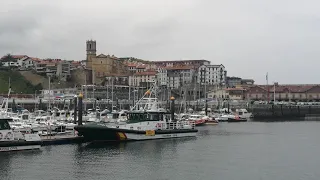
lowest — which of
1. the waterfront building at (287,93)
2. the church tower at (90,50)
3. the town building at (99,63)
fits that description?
the waterfront building at (287,93)

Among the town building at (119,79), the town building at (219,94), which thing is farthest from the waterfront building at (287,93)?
the town building at (119,79)

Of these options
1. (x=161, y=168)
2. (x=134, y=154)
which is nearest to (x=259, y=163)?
(x=161, y=168)

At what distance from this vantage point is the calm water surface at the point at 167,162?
27391 mm

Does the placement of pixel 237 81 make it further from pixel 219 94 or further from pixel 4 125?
pixel 4 125

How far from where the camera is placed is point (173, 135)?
47.5 m

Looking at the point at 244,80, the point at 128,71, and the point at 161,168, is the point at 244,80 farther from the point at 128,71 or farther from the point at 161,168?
the point at 161,168

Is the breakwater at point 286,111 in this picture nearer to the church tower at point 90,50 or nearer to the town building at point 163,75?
the town building at point 163,75

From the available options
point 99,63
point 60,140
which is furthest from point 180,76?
point 60,140

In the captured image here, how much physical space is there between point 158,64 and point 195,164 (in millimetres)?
168431

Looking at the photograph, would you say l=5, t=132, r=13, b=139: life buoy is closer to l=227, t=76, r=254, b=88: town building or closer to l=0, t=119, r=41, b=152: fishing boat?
l=0, t=119, r=41, b=152: fishing boat

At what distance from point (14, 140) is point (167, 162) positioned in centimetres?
1201

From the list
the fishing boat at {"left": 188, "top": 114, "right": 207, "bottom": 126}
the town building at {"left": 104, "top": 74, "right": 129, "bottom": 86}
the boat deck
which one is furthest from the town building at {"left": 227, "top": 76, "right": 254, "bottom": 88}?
the boat deck

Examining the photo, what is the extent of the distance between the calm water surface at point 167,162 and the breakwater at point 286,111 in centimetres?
6298

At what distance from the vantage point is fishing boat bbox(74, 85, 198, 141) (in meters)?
41.8
